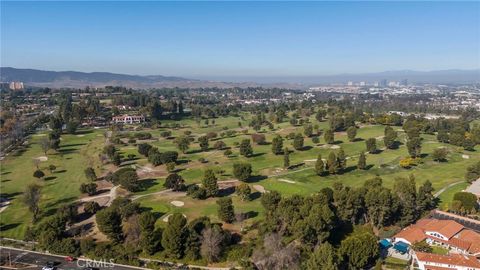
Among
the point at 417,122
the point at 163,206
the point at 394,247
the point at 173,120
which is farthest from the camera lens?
the point at 173,120

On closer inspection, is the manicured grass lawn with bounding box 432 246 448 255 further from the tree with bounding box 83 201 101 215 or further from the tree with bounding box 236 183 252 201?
the tree with bounding box 83 201 101 215

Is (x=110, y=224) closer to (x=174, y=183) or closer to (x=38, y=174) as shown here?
(x=174, y=183)

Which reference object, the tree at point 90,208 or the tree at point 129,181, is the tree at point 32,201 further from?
the tree at point 129,181

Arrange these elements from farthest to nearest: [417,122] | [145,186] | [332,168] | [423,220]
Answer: [417,122] → [332,168] → [145,186] → [423,220]

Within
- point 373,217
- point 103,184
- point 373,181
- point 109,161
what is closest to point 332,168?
point 373,181

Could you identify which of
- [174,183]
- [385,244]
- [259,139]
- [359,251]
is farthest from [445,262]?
[259,139]

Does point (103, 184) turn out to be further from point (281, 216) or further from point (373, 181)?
point (373, 181)

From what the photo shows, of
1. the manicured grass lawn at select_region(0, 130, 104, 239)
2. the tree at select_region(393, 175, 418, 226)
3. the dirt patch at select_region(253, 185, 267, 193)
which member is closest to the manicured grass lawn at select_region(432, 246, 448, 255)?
the tree at select_region(393, 175, 418, 226)
